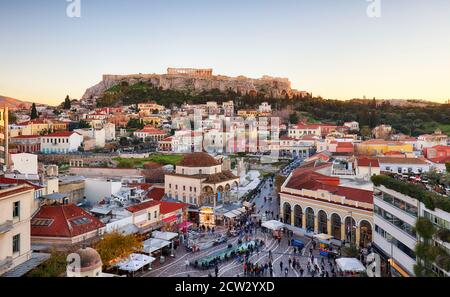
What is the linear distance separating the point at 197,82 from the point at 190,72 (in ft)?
16.4

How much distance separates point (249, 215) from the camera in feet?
64.2

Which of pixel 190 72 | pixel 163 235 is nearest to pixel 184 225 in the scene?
pixel 163 235

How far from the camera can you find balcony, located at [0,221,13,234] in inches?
332

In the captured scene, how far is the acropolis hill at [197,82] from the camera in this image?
3583 inches

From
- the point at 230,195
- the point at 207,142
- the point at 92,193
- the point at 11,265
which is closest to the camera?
the point at 11,265

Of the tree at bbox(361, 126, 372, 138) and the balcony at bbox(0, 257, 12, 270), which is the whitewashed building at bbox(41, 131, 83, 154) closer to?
the tree at bbox(361, 126, 372, 138)

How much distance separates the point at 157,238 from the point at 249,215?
6.08 metres

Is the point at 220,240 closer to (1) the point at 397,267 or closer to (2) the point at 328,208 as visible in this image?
(2) the point at 328,208

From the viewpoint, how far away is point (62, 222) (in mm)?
12789

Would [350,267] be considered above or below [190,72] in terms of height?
below

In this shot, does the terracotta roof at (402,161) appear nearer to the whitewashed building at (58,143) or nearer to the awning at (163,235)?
the awning at (163,235)
